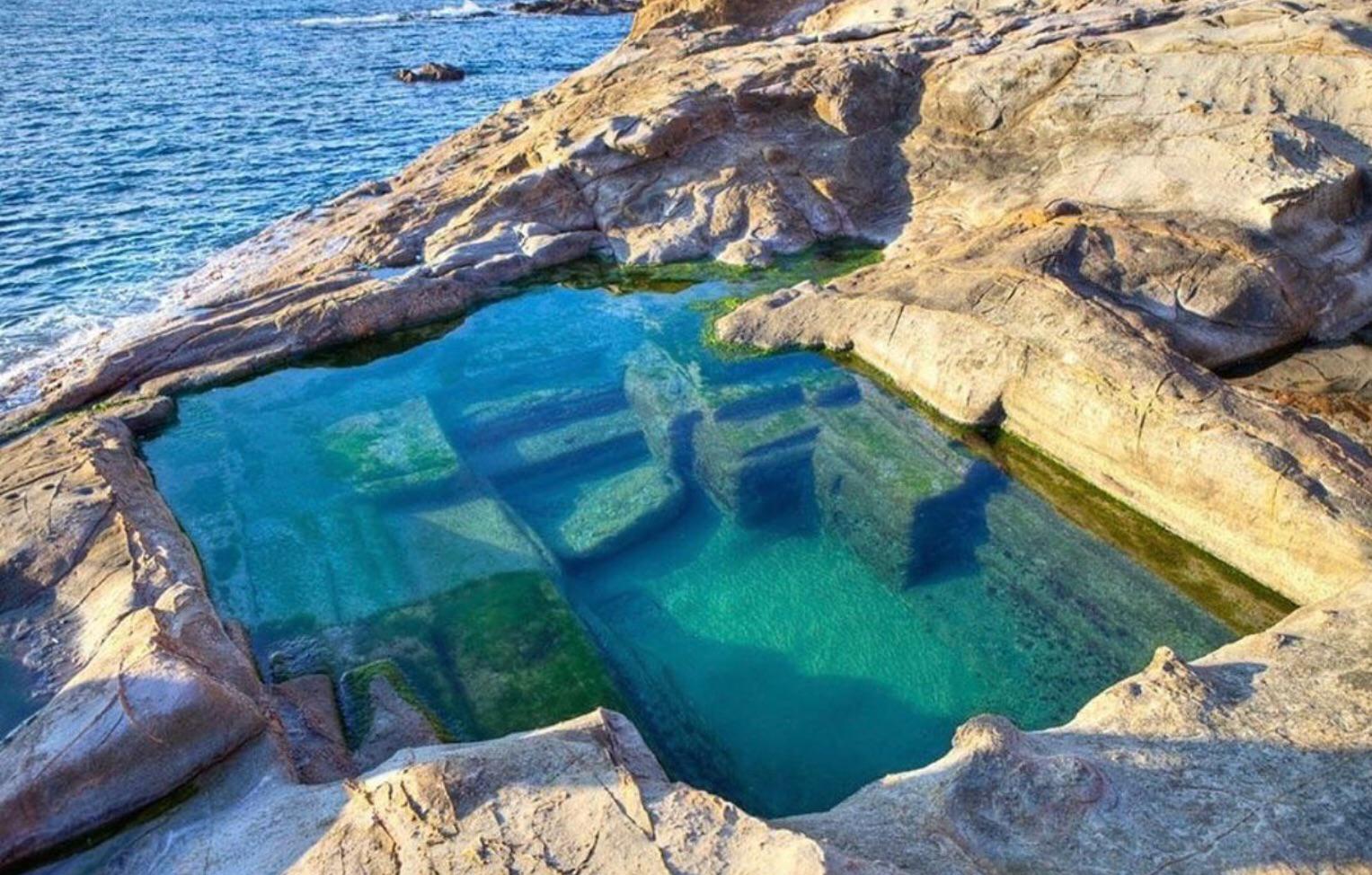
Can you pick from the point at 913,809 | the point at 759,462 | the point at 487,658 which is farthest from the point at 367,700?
the point at 759,462

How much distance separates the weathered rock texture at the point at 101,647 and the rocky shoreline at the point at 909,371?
1.2 inches

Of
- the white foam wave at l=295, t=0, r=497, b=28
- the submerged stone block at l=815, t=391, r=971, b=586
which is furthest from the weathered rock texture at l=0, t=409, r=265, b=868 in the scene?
the white foam wave at l=295, t=0, r=497, b=28

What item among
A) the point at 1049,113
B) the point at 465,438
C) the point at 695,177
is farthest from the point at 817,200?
the point at 465,438

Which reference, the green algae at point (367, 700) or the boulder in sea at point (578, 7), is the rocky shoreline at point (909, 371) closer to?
the green algae at point (367, 700)

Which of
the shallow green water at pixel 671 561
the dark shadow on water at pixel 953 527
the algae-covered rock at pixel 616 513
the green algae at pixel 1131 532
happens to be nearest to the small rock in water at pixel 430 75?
the shallow green water at pixel 671 561

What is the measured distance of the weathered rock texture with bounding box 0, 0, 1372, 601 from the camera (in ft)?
35.6

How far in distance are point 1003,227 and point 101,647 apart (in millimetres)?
12276

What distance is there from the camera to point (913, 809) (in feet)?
20.5

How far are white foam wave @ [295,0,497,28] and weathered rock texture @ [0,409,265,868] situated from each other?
45.2m

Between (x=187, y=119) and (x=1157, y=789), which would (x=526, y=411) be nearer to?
(x=1157, y=789)

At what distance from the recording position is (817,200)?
59.0 feet

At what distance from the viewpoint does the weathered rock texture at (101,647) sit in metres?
7.04

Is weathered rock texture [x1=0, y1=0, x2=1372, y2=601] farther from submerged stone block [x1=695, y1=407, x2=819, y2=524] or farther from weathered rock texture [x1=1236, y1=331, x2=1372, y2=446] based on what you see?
submerged stone block [x1=695, y1=407, x2=819, y2=524]

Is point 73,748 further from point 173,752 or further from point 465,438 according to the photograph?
point 465,438
